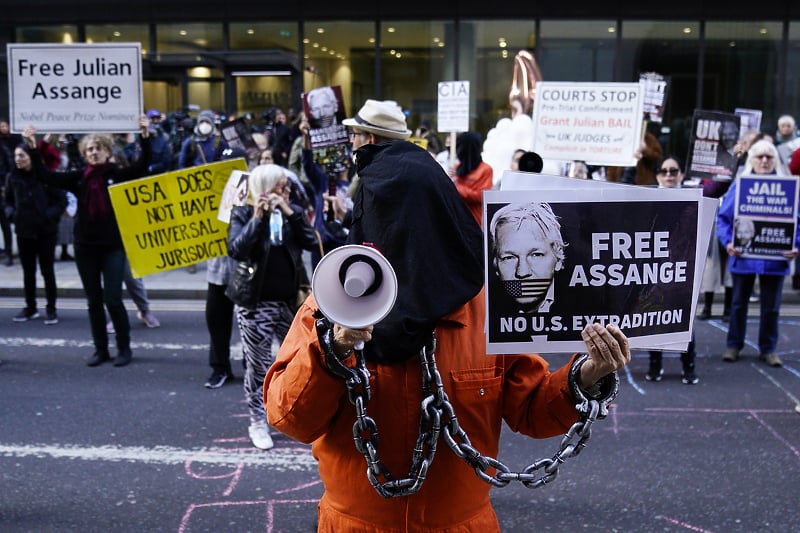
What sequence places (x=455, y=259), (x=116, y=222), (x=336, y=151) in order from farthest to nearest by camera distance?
(x=336, y=151) → (x=116, y=222) → (x=455, y=259)

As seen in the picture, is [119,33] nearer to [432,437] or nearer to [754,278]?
[754,278]

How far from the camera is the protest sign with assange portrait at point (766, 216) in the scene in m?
7.44

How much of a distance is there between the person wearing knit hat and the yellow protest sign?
5.17m

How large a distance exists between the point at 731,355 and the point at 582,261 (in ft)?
20.4

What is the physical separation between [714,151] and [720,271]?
140 centimetres

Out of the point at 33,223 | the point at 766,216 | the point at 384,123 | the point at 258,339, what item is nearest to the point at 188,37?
the point at 33,223

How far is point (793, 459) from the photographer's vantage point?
5.26 m

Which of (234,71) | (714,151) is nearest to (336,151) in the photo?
(714,151)

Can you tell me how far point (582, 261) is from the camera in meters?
2.04

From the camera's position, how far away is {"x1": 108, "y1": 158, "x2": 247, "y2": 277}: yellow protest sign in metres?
7.19

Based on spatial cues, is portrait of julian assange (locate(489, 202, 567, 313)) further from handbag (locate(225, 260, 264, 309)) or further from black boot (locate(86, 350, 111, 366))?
black boot (locate(86, 350, 111, 366))

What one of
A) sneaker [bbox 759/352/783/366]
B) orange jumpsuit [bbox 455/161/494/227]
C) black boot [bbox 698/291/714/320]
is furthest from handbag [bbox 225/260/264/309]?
black boot [bbox 698/291/714/320]

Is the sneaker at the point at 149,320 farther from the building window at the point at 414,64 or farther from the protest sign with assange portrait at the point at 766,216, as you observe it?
the building window at the point at 414,64

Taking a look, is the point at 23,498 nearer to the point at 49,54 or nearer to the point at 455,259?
the point at 455,259
